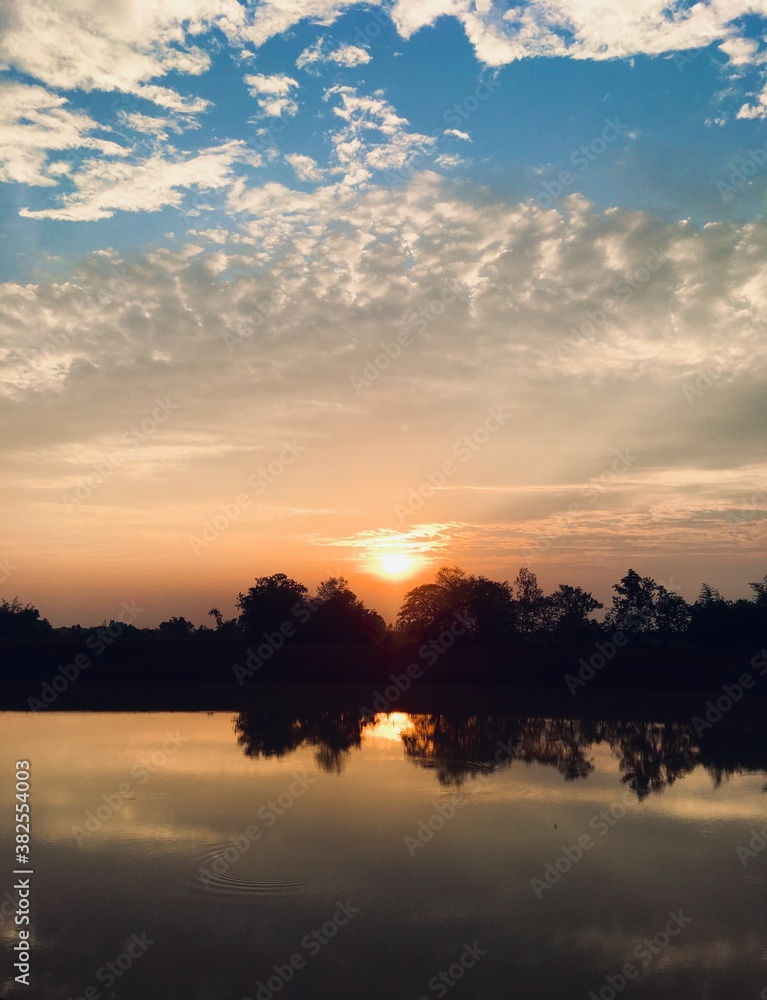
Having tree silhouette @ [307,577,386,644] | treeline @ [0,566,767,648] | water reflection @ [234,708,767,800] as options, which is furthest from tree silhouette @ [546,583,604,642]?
water reflection @ [234,708,767,800]

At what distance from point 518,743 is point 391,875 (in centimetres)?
1507

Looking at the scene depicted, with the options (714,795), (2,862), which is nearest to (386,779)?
(714,795)

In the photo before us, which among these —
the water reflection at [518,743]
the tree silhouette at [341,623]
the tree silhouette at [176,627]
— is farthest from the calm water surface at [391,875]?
the tree silhouette at [176,627]

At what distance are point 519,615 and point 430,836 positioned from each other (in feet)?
246

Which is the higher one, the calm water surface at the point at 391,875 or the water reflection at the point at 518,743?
the calm water surface at the point at 391,875

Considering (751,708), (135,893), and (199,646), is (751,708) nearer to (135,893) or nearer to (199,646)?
(135,893)

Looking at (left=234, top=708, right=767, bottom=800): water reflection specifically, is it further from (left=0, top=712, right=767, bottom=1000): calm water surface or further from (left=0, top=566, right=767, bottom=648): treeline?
(left=0, top=566, right=767, bottom=648): treeline

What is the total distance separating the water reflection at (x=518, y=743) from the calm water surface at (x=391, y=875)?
25 cm

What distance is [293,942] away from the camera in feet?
32.3

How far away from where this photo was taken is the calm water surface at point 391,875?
9047 mm

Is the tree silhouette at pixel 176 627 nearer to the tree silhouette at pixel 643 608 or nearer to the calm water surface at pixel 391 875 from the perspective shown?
the tree silhouette at pixel 643 608

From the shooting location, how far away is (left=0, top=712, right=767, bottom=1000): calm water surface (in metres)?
9.05

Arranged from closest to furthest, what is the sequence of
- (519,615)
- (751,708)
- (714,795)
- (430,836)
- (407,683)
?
(430,836), (714,795), (751,708), (407,683), (519,615)

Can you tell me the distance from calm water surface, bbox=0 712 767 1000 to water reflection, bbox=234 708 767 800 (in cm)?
25
